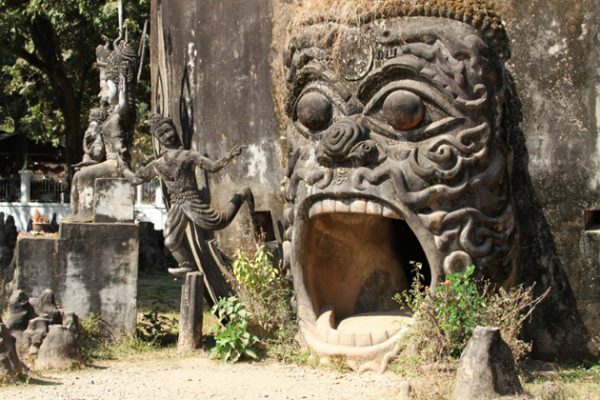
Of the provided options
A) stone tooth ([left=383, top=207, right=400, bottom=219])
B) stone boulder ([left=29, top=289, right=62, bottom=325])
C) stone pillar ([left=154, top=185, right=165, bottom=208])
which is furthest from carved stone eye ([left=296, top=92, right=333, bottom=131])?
stone pillar ([left=154, top=185, right=165, bottom=208])

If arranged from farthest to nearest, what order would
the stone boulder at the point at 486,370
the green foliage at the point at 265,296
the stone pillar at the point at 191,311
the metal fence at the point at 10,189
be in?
the metal fence at the point at 10,189
the stone pillar at the point at 191,311
the green foliage at the point at 265,296
the stone boulder at the point at 486,370

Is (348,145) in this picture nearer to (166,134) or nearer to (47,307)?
(166,134)

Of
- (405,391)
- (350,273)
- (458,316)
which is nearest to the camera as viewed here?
Result: (405,391)

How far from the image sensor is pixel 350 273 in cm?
852

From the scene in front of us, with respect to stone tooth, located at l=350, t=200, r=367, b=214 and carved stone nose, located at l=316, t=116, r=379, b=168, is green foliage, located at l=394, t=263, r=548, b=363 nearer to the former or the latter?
stone tooth, located at l=350, t=200, r=367, b=214

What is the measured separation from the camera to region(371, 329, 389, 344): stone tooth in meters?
7.77

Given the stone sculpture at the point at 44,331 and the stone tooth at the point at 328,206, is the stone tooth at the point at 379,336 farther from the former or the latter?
the stone sculpture at the point at 44,331

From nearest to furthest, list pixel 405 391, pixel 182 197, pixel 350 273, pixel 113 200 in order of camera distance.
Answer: pixel 405 391, pixel 350 273, pixel 182 197, pixel 113 200

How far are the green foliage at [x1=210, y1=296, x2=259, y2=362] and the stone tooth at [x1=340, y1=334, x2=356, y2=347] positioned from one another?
92 cm

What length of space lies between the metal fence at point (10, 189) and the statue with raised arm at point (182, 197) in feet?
65.7

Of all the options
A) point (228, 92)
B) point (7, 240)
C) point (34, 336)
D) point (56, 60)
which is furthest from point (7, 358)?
point (56, 60)

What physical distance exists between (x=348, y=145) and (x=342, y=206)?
50 cm

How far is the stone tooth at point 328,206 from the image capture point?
25.5 feet

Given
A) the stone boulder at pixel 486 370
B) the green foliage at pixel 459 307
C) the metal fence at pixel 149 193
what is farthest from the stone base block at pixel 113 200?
the metal fence at pixel 149 193
